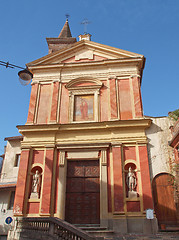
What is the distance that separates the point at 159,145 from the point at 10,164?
36.8 ft

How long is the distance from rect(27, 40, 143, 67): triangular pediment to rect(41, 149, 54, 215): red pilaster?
20.4ft

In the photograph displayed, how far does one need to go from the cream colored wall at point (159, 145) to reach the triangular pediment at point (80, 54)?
17.5 ft

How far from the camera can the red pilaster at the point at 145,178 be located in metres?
10.4

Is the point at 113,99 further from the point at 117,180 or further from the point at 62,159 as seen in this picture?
the point at 117,180

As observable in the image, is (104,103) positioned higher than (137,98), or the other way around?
(137,98)

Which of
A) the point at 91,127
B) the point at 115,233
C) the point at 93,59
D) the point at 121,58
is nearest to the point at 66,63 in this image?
the point at 93,59

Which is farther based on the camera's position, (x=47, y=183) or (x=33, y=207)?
(x=47, y=183)

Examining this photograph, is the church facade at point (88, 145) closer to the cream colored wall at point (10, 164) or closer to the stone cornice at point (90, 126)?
the stone cornice at point (90, 126)

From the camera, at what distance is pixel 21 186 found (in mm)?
11453

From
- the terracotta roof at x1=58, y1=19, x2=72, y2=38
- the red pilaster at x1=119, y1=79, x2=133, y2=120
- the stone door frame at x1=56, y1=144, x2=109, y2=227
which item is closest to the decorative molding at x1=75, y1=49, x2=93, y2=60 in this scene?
the red pilaster at x1=119, y1=79, x2=133, y2=120

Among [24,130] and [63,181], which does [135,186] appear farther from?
[24,130]

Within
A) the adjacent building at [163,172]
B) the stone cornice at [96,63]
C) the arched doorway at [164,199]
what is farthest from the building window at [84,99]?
the arched doorway at [164,199]

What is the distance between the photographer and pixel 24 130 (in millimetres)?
12531

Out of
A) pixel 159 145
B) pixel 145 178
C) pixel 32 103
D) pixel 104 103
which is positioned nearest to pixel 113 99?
pixel 104 103
